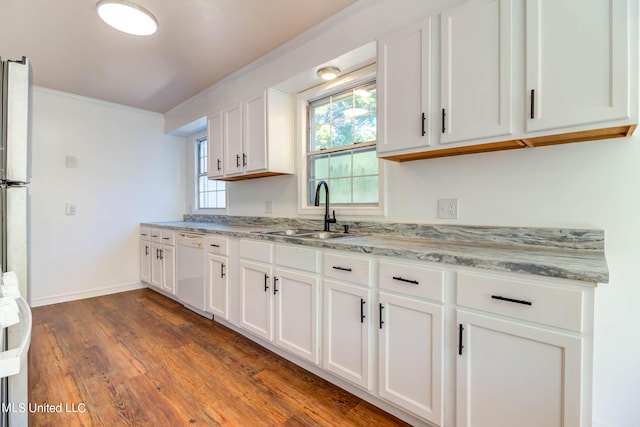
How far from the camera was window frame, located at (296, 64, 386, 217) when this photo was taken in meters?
2.22

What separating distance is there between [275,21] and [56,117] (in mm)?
3093

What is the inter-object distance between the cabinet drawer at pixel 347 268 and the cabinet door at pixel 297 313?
5.7 inches

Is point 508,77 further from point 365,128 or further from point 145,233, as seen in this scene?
point 145,233

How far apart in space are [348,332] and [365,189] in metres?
1.15

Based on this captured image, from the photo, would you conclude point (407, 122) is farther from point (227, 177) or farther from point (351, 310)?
point (227, 177)

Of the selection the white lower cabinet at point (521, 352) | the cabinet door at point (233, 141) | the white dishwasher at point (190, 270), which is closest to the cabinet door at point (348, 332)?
the white lower cabinet at point (521, 352)

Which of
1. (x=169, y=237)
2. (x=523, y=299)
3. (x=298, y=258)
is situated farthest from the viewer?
(x=169, y=237)

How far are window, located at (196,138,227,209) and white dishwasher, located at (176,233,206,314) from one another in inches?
38.6

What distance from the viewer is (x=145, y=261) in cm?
405

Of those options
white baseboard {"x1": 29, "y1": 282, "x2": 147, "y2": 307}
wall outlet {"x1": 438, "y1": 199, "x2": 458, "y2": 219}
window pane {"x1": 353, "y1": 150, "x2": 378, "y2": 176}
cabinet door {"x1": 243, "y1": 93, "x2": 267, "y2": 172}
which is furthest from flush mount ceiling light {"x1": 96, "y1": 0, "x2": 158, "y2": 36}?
white baseboard {"x1": 29, "y1": 282, "x2": 147, "y2": 307}

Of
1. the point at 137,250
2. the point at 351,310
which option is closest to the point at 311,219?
the point at 351,310

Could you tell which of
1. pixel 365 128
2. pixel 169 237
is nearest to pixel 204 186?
pixel 169 237

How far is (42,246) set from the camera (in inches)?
138

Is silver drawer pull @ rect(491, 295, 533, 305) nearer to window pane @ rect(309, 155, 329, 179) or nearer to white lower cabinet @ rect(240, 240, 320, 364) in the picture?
white lower cabinet @ rect(240, 240, 320, 364)
